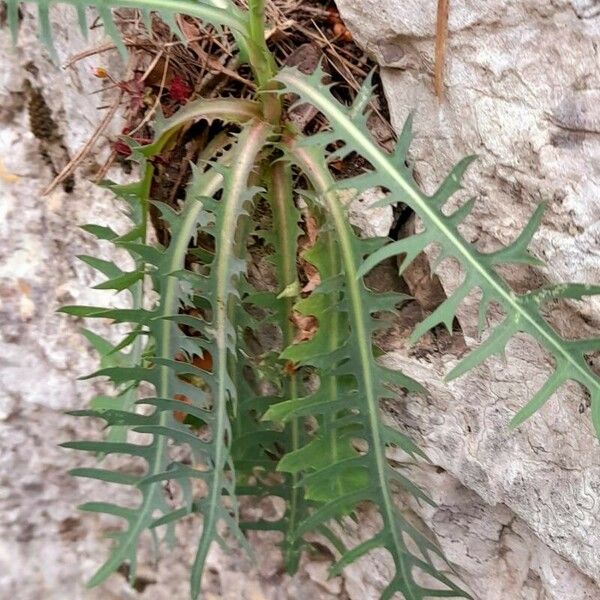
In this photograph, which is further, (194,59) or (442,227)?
(194,59)

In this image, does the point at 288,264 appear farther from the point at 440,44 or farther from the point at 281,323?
the point at 440,44

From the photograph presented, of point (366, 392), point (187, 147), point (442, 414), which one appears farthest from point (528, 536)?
point (187, 147)

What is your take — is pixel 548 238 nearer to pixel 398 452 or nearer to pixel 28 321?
pixel 398 452

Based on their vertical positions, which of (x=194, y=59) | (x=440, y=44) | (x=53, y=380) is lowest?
(x=53, y=380)

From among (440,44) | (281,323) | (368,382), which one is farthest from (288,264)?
(440,44)

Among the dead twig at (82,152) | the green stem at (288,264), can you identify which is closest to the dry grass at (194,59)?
the dead twig at (82,152)

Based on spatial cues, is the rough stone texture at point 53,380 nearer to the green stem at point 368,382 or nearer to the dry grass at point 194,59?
the dry grass at point 194,59

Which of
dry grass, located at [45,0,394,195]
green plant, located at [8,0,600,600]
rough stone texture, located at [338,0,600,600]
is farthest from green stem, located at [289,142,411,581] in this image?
dry grass, located at [45,0,394,195]
